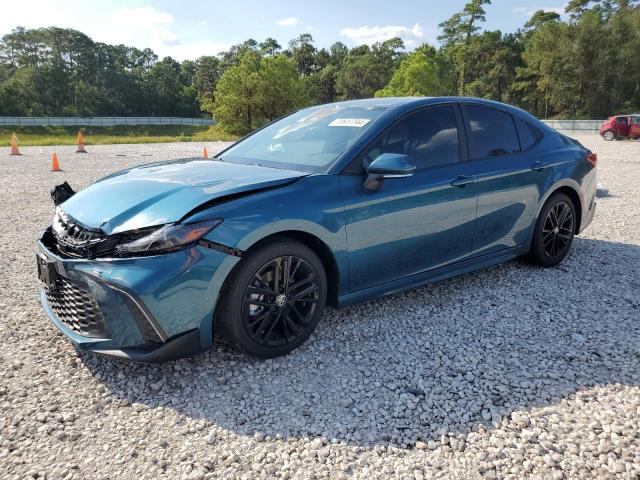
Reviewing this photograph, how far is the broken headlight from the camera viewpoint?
8.87 feet

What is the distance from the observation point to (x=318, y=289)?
3.27m

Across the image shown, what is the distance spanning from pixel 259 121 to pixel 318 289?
44.6 m

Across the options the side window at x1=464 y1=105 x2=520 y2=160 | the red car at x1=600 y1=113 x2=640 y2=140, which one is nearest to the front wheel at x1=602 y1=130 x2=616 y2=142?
the red car at x1=600 y1=113 x2=640 y2=140

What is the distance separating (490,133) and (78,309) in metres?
3.52

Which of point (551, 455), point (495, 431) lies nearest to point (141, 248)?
point (495, 431)

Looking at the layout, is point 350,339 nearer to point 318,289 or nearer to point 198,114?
point 318,289

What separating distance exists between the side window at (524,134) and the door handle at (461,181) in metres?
0.93

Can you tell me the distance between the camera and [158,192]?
3.08 metres

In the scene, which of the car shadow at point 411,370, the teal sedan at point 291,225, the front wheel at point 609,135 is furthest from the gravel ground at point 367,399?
the front wheel at point 609,135

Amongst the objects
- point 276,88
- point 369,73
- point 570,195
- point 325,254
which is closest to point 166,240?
point 325,254

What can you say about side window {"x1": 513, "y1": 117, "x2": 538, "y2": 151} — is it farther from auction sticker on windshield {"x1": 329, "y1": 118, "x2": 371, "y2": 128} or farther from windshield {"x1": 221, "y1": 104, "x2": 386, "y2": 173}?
auction sticker on windshield {"x1": 329, "y1": 118, "x2": 371, "y2": 128}

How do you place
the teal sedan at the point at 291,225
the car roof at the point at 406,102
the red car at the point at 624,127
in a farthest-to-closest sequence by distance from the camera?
the red car at the point at 624,127, the car roof at the point at 406,102, the teal sedan at the point at 291,225

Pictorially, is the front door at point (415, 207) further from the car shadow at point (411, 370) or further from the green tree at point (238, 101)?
the green tree at point (238, 101)

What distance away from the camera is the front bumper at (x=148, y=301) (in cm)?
266
